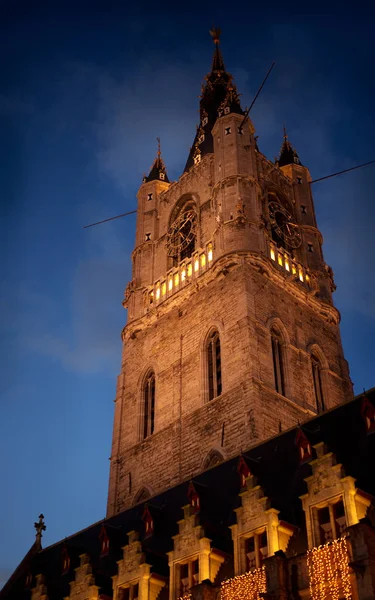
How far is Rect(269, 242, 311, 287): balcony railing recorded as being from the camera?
49.7 meters

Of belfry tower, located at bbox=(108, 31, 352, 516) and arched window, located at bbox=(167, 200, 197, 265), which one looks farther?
arched window, located at bbox=(167, 200, 197, 265)

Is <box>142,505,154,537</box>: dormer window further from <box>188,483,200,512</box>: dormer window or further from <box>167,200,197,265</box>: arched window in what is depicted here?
<box>167,200,197,265</box>: arched window

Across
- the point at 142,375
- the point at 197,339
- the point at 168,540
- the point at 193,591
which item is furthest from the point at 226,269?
the point at 193,591

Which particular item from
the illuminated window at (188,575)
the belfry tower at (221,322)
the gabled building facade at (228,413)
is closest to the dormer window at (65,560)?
the gabled building facade at (228,413)

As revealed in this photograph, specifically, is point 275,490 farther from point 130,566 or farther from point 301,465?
point 130,566

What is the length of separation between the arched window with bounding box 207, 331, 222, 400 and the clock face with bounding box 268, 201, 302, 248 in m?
10.4

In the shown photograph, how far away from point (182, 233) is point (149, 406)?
12679mm

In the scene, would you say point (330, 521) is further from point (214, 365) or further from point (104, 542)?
point (214, 365)

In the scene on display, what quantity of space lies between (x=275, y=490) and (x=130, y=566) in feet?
18.3

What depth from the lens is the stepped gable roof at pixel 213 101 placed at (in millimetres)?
58719

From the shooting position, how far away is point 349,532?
21953 millimetres

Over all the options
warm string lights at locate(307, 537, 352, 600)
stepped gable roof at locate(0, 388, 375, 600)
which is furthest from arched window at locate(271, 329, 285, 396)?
warm string lights at locate(307, 537, 352, 600)

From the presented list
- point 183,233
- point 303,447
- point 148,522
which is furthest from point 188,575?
point 183,233

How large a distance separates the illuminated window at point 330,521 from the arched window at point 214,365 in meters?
19.2
